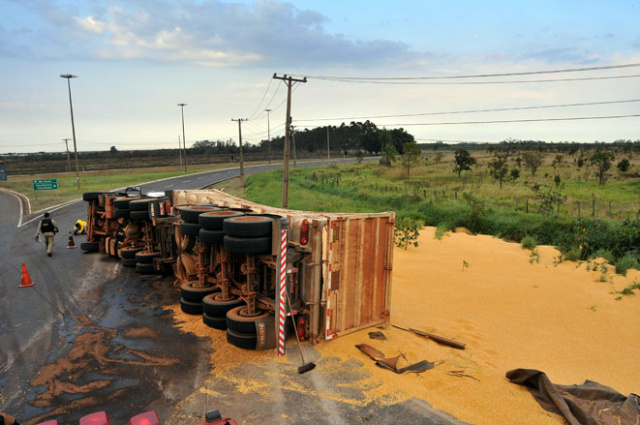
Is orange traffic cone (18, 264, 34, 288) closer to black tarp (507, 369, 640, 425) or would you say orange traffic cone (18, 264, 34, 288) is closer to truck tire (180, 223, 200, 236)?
truck tire (180, 223, 200, 236)

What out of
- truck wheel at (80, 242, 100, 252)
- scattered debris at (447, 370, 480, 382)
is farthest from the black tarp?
truck wheel at (80, 242, 100, 252)

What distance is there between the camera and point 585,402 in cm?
573

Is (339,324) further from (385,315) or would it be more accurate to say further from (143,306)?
(143,306)

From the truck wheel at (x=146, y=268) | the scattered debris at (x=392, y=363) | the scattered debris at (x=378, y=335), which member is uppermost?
the scattered debris at (x=392, y=363)

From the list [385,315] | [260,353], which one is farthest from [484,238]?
[260,353]

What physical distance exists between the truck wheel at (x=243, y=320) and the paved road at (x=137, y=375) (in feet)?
2.22

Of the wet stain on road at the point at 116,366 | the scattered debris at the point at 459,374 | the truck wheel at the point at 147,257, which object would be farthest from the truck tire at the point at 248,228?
the truck wheel at the point at 147,257

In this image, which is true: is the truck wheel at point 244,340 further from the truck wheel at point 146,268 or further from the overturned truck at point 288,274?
the truck wheel at point 146,268

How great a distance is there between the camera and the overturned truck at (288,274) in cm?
741

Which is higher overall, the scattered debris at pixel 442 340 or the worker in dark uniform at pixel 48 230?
the worker in dark uniform at pixel 48 230

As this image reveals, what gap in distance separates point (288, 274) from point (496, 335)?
4.80m

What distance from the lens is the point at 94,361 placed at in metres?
7.26

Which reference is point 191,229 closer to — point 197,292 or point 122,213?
point 197,292

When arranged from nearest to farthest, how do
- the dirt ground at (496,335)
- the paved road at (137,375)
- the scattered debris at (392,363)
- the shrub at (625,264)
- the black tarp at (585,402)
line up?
1. the black tarp at (585,402)
2. the paved road at (137,375)
3. the dirt ground at (496,335)
4. the scattered debris at (392,363)
5. the shrub at (625,264)
